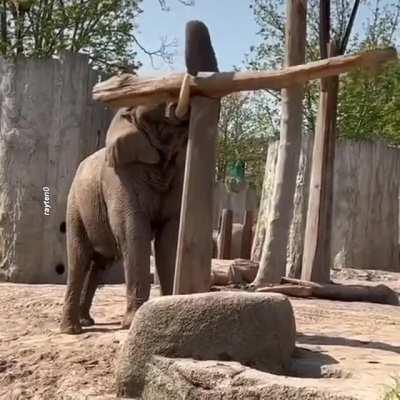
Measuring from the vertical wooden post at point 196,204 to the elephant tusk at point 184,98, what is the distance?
0.17 feet

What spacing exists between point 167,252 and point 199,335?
168cm

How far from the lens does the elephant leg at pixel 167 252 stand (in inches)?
253

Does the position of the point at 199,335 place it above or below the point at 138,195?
below

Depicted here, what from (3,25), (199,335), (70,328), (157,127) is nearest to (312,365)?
(199,335)

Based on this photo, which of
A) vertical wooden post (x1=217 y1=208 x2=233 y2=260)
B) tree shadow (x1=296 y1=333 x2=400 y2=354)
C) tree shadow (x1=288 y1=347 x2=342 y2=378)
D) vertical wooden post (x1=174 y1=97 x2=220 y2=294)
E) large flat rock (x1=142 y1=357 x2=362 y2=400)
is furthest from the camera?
vertical wooden post (x1=217 y1=208 x2=233 y2=260)

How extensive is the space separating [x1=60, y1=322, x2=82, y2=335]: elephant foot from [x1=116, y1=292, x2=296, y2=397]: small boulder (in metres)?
1.77

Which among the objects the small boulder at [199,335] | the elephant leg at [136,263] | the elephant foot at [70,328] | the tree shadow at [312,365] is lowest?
the elephant foot at [70,328]

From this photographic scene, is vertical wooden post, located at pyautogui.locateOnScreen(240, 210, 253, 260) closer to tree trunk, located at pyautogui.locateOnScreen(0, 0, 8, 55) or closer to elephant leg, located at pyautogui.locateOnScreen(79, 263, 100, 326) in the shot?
tree trunk, located at pyautogui.locateOnScreen(0, 0, 8, 55)

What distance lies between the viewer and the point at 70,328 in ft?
22.0

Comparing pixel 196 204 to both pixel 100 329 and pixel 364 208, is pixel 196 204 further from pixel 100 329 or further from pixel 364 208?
pixel 364 208

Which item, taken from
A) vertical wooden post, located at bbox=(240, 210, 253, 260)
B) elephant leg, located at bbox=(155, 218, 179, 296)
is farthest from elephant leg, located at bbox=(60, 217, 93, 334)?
vertical wooden post, located at bbox=(240, 210, 253, 260)

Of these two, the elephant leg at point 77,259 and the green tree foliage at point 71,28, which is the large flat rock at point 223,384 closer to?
the elephant leg at point 77,259

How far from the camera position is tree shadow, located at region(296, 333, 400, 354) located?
568 cm

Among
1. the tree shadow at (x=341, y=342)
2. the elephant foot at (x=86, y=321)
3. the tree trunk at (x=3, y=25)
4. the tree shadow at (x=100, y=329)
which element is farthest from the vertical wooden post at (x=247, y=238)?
the tree shadow at (x=341, y=342)
